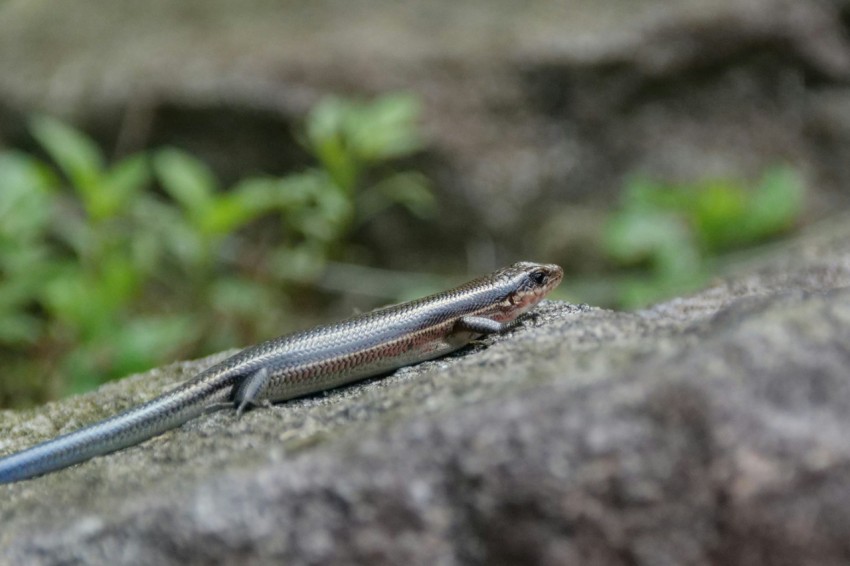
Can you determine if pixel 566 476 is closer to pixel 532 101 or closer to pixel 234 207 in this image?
pixel 234 207

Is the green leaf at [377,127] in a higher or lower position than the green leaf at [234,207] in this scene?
higher

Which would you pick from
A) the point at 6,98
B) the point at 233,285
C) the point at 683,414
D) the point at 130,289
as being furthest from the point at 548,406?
the point at 6,98

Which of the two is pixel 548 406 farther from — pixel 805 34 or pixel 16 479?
pixel 805 34

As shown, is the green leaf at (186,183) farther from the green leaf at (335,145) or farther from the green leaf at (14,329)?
the green leaf at (14,329)

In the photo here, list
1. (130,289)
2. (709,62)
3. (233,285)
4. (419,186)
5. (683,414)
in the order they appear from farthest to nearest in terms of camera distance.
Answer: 1. (709,62)
2. (419,186)
3. (233,285)
4. (130,289)
5. (683,414)

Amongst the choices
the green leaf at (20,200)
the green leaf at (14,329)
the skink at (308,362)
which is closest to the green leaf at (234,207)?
the green leaf at (20,200)

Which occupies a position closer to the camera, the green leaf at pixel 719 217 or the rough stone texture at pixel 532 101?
the green leaf at pixel 719 217
